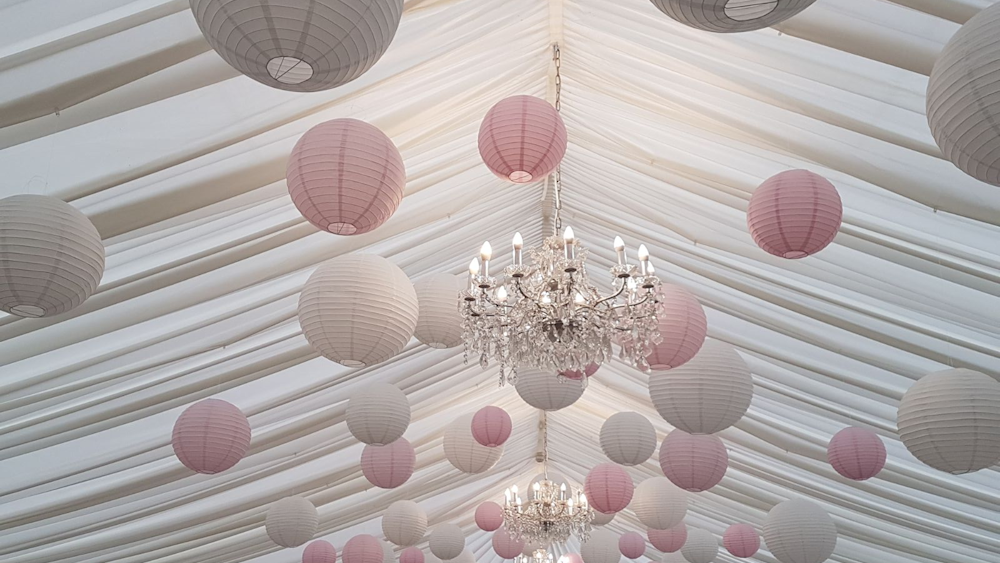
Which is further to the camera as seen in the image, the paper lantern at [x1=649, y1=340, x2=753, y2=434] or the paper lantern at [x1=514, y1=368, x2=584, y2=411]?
the paper lantern at [x1=514, y1=368, x2=584, y2=411]

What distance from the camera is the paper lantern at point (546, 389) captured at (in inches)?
206

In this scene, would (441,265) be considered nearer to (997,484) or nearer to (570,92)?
(570,92)

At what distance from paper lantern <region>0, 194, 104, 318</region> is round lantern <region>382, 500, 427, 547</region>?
4717 mm

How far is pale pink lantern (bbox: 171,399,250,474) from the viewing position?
197 inches

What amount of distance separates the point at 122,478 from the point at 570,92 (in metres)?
4.97

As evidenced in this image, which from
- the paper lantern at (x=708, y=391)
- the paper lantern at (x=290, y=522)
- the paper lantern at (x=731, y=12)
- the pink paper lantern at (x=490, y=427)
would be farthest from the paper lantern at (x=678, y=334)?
the paper lantern at (x=290, y=522)

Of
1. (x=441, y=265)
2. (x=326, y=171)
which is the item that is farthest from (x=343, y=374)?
(x=326, y=171)

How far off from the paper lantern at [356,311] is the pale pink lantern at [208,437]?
1.62 metres

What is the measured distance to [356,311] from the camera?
3721 mm

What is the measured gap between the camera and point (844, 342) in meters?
6.08

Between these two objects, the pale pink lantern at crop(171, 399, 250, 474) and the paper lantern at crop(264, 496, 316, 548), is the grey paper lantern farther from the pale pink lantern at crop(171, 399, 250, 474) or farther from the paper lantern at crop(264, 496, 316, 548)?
the paper lantern at crop(264, 496, 316, 548)

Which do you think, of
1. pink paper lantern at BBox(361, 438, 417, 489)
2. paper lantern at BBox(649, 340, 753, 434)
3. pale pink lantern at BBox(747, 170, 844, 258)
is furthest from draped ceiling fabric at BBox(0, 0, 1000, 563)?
paper lantern at BBox(649, 340, 753, 434)

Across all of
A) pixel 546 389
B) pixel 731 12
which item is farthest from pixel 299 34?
pixel 546 389

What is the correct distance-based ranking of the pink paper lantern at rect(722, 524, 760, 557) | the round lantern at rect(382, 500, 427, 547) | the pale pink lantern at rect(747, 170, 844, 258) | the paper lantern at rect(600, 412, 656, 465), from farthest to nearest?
1. the pink paper lantern at rect(722, 524, 760, 557)
2. the round lantern at rect(382, 500, 427, 547)
3. the paper lantern at rect(600, 412, 656, 465)
4. the pale pink lantern at rect(747, 170, 844, 258)
